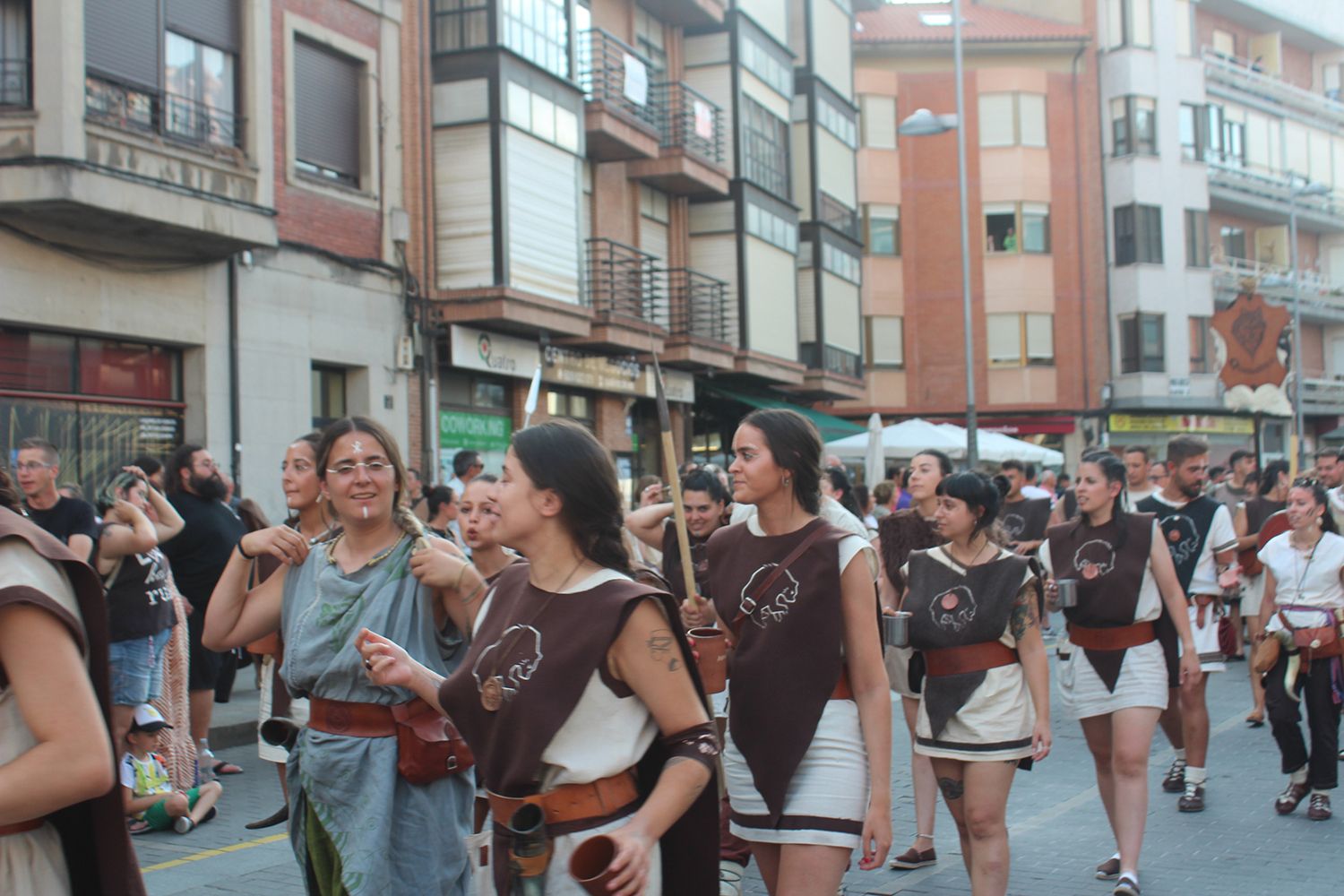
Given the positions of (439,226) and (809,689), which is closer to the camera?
(809,689)

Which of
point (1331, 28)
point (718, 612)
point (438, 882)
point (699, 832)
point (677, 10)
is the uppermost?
point (1331, 28)

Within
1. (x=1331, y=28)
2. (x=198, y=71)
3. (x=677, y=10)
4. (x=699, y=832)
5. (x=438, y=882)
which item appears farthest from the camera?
(x=1331, y=28)

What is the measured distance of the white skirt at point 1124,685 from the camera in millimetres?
6656

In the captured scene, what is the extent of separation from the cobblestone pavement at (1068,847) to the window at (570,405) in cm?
1396

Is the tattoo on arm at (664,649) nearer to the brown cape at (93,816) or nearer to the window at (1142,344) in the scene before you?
the brown cape at (93,816)

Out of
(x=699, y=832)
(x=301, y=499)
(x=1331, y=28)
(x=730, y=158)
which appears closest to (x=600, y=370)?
(x=730, y=158)

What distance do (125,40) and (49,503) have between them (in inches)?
324

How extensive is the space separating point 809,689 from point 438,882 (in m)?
1.17

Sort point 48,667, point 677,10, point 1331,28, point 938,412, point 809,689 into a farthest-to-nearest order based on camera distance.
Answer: point 1331,28 < point 938,412 < point 677,10 < point 809,689 < point 48,667

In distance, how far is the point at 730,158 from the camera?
2938 cm

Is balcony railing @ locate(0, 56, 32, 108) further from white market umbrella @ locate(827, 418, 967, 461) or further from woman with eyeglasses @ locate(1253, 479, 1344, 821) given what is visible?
white market umbrella @ locate(827, 418, 967, 461)

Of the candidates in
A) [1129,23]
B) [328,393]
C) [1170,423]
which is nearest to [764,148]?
[328,393]

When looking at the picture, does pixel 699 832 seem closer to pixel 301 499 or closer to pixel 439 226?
pixel 301 499

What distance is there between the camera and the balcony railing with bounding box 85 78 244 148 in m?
14.6
